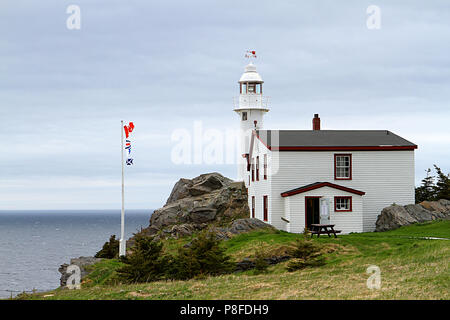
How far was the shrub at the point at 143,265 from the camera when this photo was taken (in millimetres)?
23953

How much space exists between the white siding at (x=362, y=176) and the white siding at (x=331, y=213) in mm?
1153

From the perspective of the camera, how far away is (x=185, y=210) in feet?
153

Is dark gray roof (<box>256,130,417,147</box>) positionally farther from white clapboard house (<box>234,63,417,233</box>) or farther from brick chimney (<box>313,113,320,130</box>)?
brick chimney (<box>313,113,320,130</box>)

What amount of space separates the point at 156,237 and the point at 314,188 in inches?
501

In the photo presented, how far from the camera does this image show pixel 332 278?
1916 cm

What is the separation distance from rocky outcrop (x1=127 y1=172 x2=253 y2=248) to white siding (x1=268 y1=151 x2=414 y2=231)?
687 cm

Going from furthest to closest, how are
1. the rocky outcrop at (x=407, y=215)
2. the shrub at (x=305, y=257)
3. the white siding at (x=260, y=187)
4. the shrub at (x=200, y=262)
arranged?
the white siding at (x=260, y=187), the rocky outcrop at (x=407, y=215), the shrub at (x=200, y=262), the shrub at (x=305, y=257)

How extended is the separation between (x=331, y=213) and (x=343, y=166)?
363 centimetres

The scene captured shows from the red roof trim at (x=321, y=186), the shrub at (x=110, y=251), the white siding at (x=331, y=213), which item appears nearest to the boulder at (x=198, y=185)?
the shrub at (x=110, y=251)

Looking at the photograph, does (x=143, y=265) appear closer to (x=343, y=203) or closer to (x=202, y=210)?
(x=343, y=203)

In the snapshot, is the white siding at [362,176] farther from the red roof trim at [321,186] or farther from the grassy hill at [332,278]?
the grassy hill at [332,278]

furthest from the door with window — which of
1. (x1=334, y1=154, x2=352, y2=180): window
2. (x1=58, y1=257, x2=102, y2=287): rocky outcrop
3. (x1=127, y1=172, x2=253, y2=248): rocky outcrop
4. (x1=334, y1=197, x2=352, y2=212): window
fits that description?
(x1=58, y1=257, x2=102, y2=287): rocky outcrop

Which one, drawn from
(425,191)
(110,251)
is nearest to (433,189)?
(425,191)
